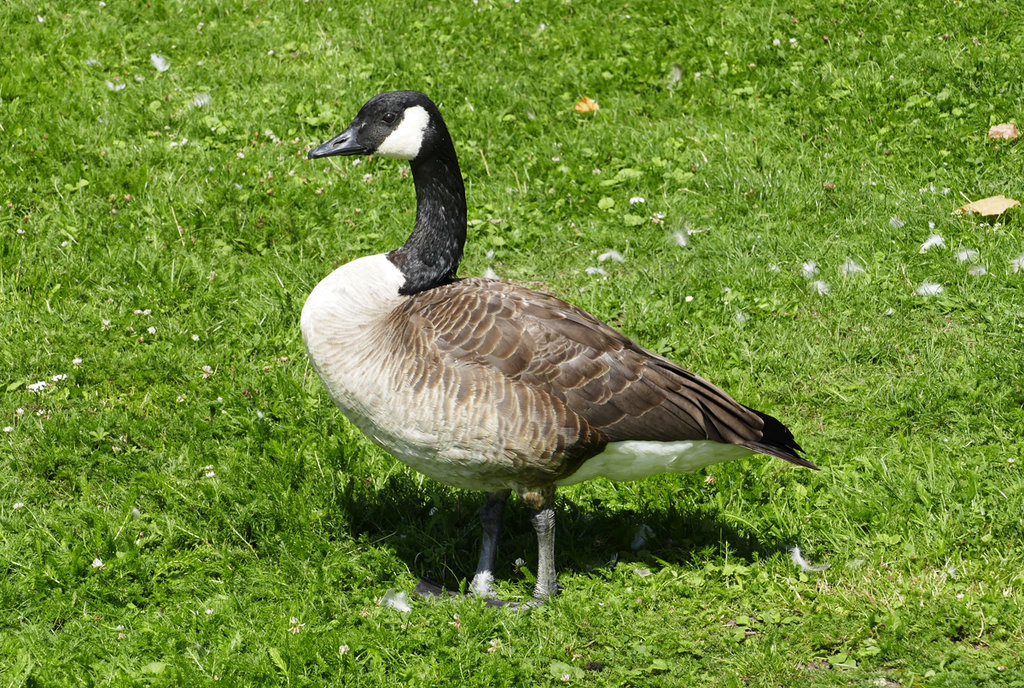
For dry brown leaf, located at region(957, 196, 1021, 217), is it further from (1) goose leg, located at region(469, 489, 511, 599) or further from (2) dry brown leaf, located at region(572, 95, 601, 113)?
(1) goose leg, located at region(469, 489, 511, 599)

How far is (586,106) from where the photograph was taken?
790 cm

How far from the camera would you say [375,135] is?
14.7 feet

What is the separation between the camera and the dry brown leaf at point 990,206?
648 cm

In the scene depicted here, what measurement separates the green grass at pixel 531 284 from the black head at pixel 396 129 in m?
1.48

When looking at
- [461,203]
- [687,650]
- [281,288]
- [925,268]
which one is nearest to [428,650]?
[687,650]

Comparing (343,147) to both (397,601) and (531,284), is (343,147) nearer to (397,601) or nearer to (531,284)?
(397,601)

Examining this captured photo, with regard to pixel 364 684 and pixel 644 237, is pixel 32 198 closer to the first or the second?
pixel 644 237

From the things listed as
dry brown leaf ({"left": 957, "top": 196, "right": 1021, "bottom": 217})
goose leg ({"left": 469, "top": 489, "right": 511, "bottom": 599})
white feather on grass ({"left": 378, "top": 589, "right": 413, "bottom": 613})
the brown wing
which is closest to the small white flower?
the brown wing

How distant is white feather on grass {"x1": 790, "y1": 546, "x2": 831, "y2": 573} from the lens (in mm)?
4473

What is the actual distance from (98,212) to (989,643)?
18.4 ft

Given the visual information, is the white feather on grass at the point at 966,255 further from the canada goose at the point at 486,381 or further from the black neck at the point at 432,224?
the black neck at the point at 432,224

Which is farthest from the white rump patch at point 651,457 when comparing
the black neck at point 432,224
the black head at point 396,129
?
the black head at point 396,129

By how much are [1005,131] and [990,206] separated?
1.03m

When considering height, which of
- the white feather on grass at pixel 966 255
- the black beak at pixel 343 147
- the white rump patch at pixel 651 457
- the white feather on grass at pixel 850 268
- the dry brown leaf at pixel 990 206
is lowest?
the white rump patch at pixel 651 457
